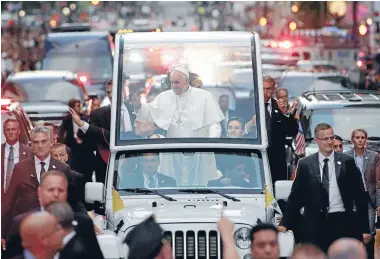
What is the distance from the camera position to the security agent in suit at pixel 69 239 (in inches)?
337

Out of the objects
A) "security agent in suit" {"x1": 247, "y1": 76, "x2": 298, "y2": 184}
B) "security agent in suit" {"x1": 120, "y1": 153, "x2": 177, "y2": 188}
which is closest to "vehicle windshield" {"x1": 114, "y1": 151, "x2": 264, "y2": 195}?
"security agent in suit" {"x1": 120, "y1": 153, "x2": 177, "y2": 188}

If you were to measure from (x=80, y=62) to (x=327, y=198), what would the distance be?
23.3 meters

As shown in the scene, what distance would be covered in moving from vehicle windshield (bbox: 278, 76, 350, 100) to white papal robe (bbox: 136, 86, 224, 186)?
1384 centimetres

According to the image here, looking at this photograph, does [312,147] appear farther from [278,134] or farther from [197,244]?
[197,244]

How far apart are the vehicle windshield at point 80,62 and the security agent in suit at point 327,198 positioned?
22521 mm

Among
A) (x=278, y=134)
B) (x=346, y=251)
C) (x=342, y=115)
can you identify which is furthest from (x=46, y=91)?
(x=346, y=251)

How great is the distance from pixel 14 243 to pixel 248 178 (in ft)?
8.84

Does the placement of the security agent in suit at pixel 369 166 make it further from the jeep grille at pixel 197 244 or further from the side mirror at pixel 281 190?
the jeep grille at pixel 197 244

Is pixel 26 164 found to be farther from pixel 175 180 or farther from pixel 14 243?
pixel 14 243

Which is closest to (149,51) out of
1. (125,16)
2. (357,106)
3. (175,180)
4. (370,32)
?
(175,180)

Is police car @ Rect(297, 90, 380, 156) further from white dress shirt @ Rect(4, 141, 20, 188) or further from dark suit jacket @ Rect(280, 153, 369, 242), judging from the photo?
dark suit jacket @ Rect(280, 153, 369, 242)

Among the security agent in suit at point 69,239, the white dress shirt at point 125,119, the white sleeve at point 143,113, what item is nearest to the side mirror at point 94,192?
the white dress shirt at point 125,119

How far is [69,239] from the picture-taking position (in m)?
8.66

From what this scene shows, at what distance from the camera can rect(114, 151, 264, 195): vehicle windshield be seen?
1193 centimetres
